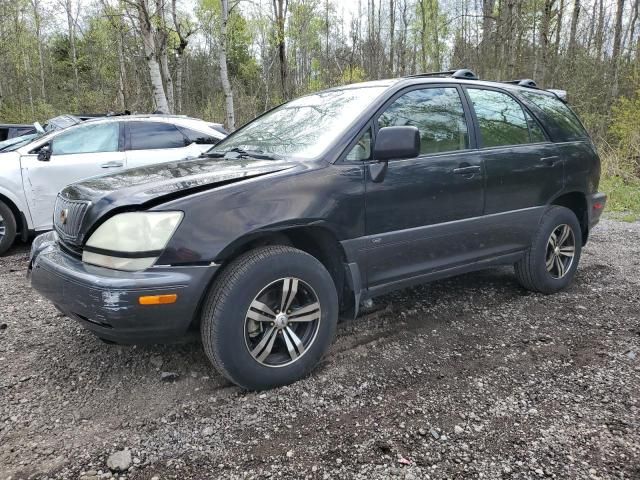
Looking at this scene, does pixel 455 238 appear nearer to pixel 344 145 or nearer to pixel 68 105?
pixel 344 145

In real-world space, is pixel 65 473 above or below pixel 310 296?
below

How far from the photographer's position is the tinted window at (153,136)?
6.55 meters

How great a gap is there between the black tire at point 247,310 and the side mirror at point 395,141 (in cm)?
80

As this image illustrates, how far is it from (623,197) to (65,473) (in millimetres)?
10952

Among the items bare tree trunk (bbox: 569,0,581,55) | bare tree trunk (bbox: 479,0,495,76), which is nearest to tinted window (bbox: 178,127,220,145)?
bare tree trunk (bbox: 479,0,495,76)

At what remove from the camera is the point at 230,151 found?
3.46m

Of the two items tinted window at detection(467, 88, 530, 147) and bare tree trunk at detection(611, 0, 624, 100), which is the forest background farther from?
tinted window at detection(467, 88, 530, 147)

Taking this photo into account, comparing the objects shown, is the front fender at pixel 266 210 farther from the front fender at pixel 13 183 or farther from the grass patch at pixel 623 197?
the grass patch at pixel 623 197

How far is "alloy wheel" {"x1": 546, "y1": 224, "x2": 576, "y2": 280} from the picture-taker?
421cm

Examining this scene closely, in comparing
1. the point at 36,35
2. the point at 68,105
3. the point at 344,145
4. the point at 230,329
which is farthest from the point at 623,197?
the point at 36,35

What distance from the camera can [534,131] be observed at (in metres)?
4.05

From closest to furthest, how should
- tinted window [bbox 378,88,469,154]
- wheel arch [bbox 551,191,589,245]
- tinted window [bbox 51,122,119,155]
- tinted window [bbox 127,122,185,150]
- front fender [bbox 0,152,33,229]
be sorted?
tinted window [bbox 378,88,469,154]
wheel arch [bbox 551,191,589,245]
front fender [bbox 0,152,33,229]
tinted window [bbox 51,122,119,155]
tinted window [bbox 127,122,185,150]

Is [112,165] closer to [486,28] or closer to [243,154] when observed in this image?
[243,154]

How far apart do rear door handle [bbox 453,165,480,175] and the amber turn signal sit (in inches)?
84.5
